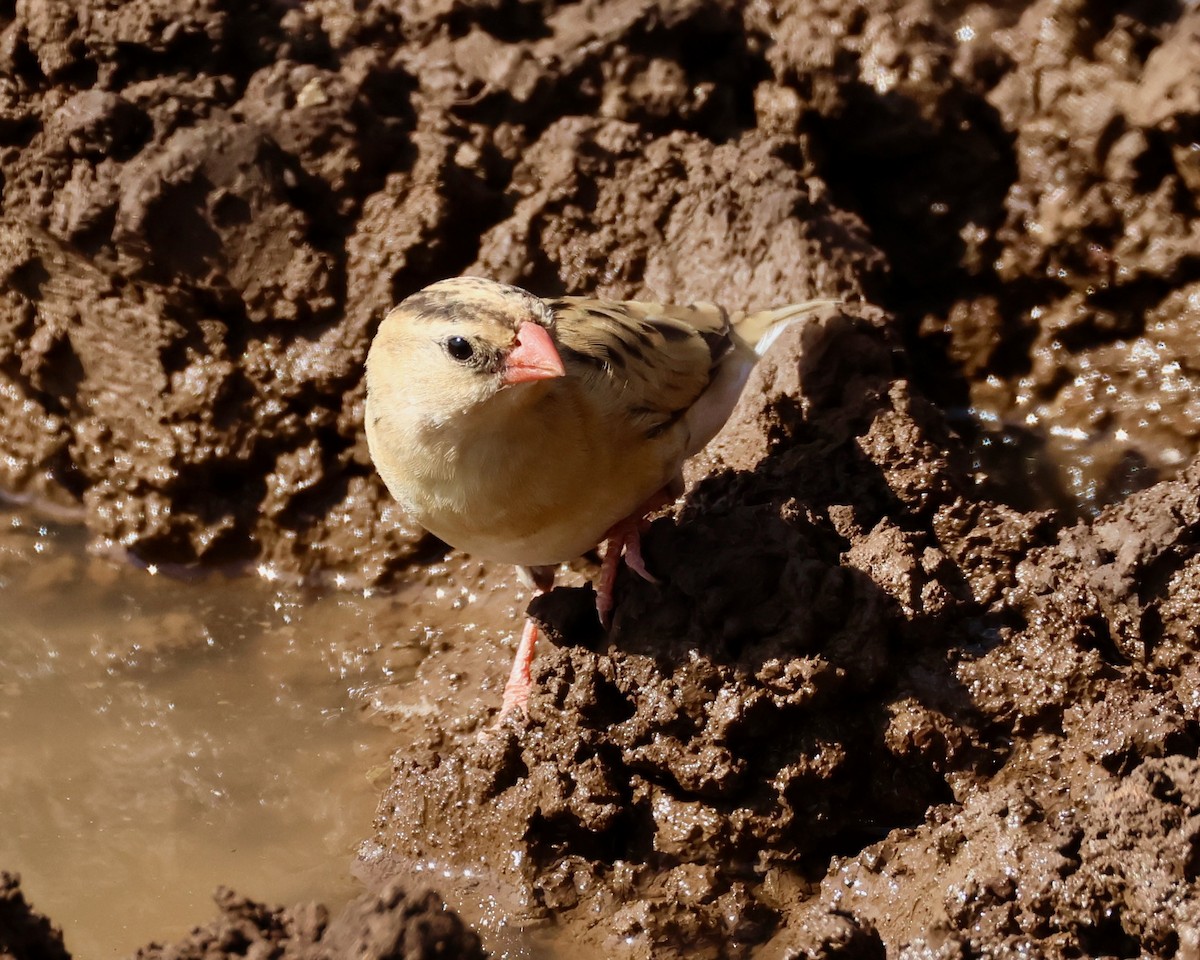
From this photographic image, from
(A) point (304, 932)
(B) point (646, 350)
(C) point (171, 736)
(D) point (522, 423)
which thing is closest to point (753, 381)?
(B) point (646, 350)

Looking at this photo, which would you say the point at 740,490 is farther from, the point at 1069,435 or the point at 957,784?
the point at 1069,435

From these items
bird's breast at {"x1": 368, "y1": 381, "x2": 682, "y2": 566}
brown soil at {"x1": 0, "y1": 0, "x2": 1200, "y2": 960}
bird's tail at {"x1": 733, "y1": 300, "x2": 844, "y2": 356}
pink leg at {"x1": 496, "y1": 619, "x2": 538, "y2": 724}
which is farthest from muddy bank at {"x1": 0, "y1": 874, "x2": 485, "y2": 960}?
bird's tail at {"x1": 733, "y1": 300, "x2": 844, "y2": 356}

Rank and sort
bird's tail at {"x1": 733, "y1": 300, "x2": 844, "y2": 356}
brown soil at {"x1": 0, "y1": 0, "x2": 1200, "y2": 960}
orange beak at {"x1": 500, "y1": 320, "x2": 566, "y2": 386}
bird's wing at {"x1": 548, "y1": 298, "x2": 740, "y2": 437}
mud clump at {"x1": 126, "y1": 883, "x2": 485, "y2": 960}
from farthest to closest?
bird's tail at {"x1": 733, "y1": 300, "x2": 844, "y2": 356}
bird's wing at {"x1": 548, "y1": 298, "x2": 740, "y2": 437}
brown soil at {"x1": 0, "y1": 0, "x2": 1200, "y2": 960}
orange beak at {"x1": 500, "y1": 320, "x2": 566, "y2": 386}
mud clump at {"x1": 126, "y1": 883, "x2": 485, "y2": 960}

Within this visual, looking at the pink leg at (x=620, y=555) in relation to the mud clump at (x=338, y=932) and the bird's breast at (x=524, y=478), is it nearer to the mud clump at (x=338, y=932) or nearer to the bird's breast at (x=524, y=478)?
the bird's breast at (x=524, y=478)

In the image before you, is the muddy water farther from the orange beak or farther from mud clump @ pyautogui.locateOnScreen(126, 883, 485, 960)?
the orange beak

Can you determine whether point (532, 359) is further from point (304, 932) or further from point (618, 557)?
point (304, 932)
